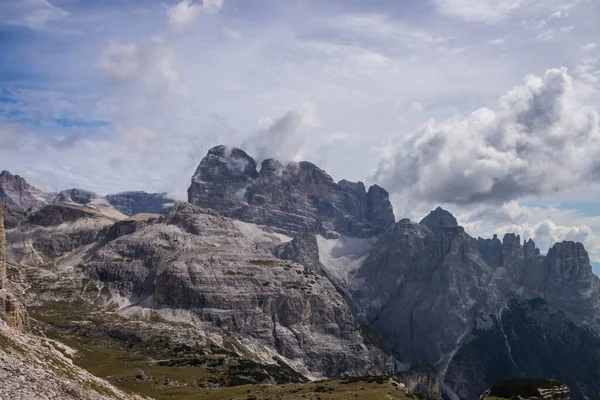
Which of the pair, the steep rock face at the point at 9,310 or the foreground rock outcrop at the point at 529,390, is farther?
the foreground rock outcrop at the point at 529,390

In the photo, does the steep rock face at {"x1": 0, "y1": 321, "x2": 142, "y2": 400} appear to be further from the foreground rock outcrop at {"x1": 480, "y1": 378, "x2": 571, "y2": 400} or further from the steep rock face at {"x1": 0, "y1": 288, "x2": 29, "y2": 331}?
the foreground rock outcrop at {"x1": 480, "y1": 378, "x2": 571, "y2": 400}

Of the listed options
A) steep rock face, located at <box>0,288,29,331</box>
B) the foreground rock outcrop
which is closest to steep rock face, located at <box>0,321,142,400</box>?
steep rock face, located at <box>0,288,29,331</box>

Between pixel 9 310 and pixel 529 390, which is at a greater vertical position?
pixel 9 310

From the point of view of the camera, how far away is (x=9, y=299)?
111 metres

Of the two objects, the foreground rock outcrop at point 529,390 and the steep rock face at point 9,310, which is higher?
the steep rock face at point 9,310

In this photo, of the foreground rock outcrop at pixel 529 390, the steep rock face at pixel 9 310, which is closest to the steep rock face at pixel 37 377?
the steep rock face at pixel 9 310

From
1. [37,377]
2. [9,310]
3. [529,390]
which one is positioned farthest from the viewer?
[529,390]

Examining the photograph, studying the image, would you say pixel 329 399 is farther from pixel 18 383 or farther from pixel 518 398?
pixel 18 383

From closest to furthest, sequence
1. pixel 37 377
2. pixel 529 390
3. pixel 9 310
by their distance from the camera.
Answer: pixel 37 377 → pixel 9 310 → pixel 529 390

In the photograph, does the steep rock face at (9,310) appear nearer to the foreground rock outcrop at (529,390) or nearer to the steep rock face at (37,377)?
the steep rock face at (37,377)

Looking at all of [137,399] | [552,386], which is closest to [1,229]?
[137,399]

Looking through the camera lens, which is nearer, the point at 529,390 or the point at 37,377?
the point at 37,377

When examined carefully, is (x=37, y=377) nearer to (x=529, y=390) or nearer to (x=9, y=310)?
(x=9, y=310)

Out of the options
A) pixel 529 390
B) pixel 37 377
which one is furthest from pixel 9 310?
pixel 529 390
